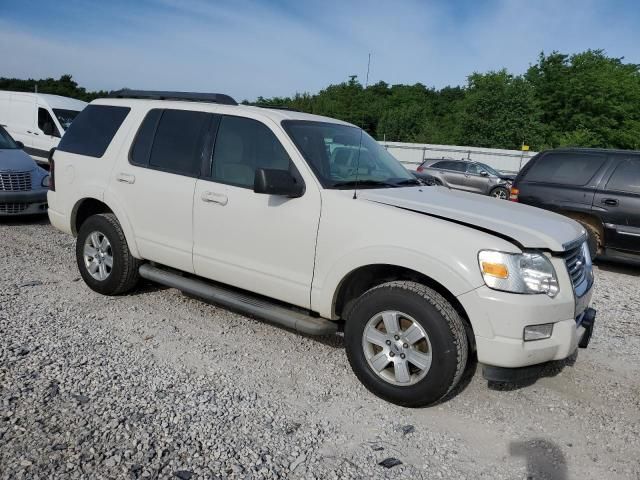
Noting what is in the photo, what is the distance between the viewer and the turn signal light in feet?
10.0

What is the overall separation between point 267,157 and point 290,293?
1050mm

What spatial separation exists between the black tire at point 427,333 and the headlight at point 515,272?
32 centimetres

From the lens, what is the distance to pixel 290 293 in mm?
3842

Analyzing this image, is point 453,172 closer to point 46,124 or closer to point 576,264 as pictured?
point 46,124

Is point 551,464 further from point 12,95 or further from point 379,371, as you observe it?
point 12,95

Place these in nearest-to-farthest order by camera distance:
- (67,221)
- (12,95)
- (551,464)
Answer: (551,464)
(67,221)
(12,95)

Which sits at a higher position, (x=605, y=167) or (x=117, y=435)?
(x=605, y=167)

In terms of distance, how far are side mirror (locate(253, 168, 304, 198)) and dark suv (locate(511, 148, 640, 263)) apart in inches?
197

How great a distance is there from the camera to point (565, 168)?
7.94 meters

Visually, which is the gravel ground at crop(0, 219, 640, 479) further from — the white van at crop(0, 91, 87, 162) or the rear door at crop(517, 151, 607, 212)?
the white van at crop(0, 91, 87, 162)

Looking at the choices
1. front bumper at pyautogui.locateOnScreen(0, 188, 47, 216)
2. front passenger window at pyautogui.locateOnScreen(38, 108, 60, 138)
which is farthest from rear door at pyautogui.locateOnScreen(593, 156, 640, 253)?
front passenger window at pyautogui.locateOnScreen(38, 108, 60, 138)

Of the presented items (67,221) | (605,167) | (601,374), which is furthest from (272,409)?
(605,167)

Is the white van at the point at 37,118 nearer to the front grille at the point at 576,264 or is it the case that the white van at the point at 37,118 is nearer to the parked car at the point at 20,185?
the parked car at the point at 20,185

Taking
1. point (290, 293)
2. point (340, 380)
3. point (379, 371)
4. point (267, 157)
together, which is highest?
point (267, 157)
